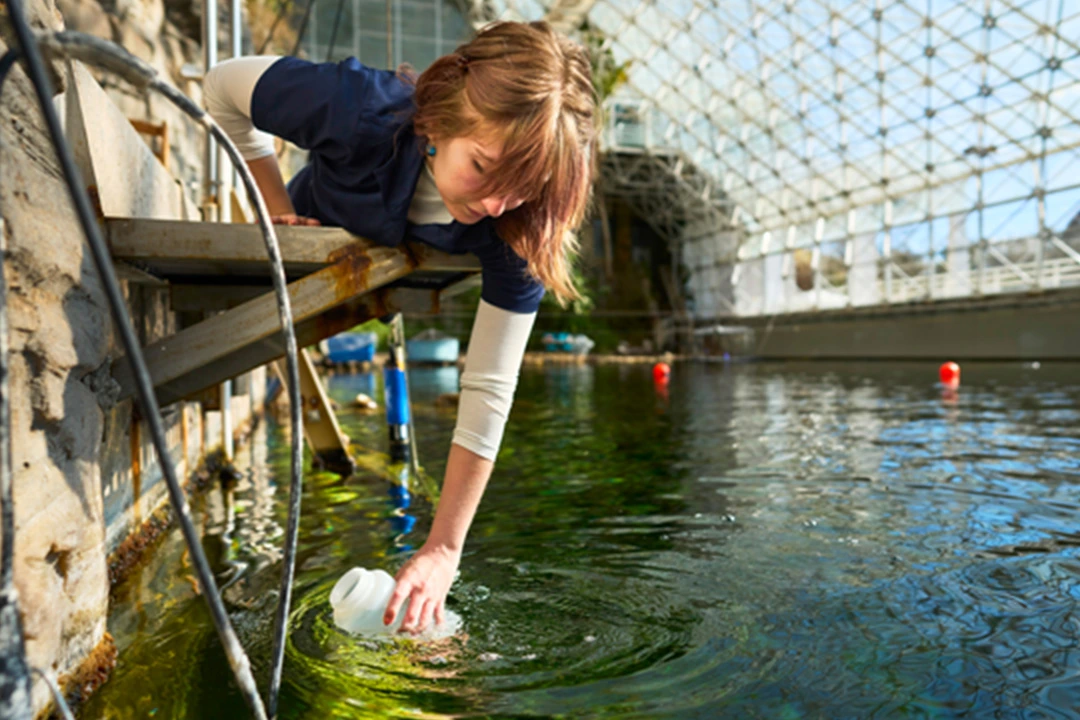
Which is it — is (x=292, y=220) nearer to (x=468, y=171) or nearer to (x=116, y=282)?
(x=468, y=171)

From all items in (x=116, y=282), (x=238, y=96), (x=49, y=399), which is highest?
(x=238, y=96)

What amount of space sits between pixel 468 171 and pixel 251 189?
47 cm

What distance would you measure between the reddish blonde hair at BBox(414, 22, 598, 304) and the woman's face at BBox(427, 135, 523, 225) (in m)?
0.02

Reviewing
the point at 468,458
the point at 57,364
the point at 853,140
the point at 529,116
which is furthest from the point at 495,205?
the point at 853,140

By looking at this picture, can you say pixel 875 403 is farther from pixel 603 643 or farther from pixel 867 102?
pixel 867 102

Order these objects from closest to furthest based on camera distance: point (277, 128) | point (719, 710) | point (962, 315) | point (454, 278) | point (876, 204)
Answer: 1. point (719, 710)
2. point (277, 128)
3. point (454, 278)
4. point (962, 315)
5. point (876, 204)

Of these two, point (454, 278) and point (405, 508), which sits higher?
point (454, 278)

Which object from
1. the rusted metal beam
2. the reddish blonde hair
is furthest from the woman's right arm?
the reddish blonde hair

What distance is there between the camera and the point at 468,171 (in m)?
1.50

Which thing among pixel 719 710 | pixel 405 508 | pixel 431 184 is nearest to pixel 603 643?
pixel 719 710

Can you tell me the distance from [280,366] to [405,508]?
4.28 feet

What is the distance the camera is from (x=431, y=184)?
188cm

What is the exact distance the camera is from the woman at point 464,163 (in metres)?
1.43

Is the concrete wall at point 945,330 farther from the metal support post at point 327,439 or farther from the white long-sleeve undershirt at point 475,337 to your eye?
the white long-sleeve undershirt at point 475,337
